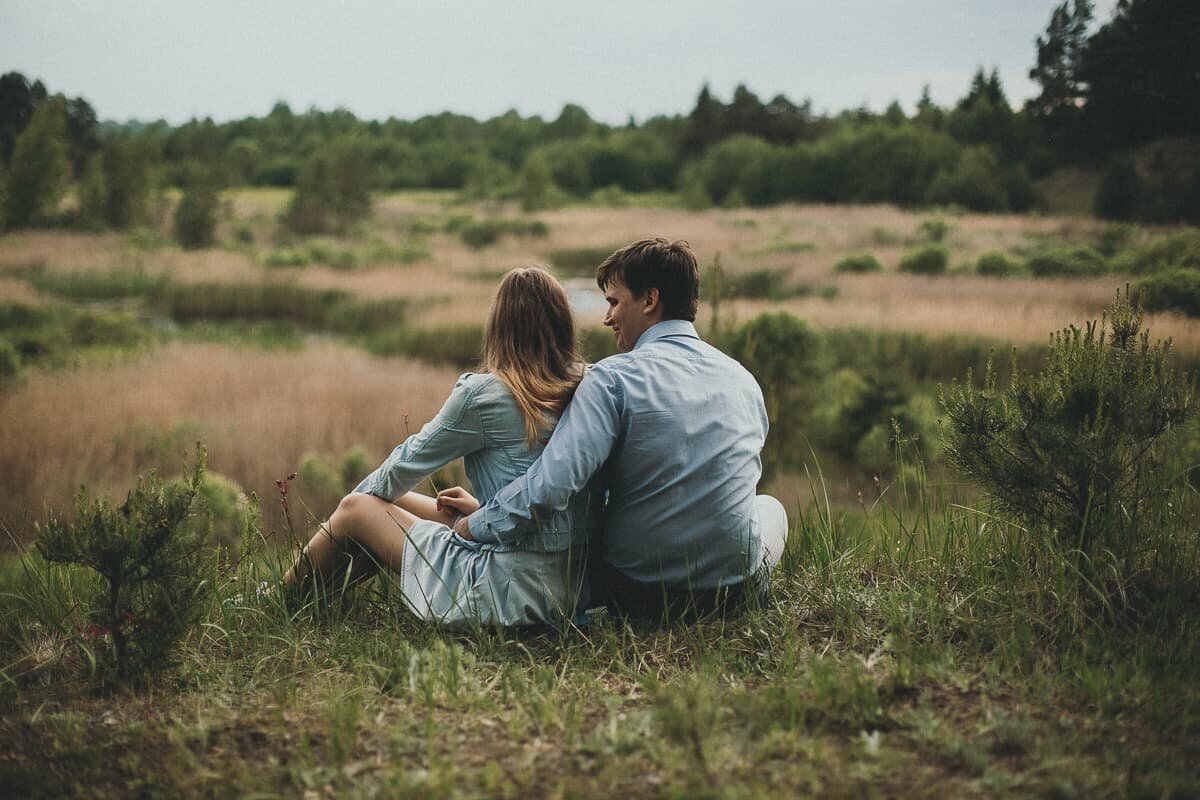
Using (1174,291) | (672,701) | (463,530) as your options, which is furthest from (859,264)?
(672,701)

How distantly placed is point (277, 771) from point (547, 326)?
154 centimetres

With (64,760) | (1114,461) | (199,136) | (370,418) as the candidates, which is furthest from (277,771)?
(199,136)

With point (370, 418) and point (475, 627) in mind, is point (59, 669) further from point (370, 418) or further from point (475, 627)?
point (370, 418)

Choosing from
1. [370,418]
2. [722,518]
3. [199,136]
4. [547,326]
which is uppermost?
[199,136]

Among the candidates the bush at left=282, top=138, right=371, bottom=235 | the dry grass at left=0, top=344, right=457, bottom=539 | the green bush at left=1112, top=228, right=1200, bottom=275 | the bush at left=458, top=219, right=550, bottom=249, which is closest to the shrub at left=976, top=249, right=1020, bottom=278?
the green bush at left=1112, top=228, right=1200, bottom=275

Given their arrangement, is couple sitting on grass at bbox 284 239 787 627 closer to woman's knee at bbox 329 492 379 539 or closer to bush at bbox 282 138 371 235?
woman's knee at bbox 329 492 379 539

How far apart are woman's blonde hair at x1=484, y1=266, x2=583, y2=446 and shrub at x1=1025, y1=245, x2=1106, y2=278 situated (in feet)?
42.5

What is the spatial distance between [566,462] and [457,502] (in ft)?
2.18

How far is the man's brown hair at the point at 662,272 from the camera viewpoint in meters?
2.91

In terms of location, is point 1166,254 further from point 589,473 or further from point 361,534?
point 361,534

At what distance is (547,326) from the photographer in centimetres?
303

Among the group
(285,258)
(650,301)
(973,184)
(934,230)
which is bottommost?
(650,301)

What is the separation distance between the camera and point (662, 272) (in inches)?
116

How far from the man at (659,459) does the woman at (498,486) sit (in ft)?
0.35
